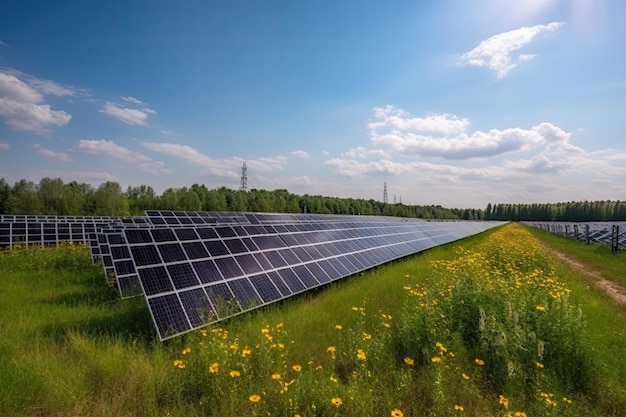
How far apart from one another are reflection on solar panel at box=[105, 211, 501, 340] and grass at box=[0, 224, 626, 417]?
0.48 meters

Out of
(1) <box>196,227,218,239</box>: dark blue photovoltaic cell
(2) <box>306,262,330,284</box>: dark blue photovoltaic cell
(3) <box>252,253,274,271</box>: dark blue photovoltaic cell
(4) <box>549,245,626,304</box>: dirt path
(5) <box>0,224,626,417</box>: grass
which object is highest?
(1) <box>196,227,218,239</box>: dark blue photovoltaic cell

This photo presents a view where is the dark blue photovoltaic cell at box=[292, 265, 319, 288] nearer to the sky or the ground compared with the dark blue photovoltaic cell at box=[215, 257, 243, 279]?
nearer to the ground

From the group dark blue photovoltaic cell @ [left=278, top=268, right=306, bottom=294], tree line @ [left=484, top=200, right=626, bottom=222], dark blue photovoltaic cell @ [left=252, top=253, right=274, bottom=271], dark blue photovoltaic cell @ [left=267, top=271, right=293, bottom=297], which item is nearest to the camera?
dark blue photovoltaic cell @ [left=267, top=271, right=293, bottom=297]

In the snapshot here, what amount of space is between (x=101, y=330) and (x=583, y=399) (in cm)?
918

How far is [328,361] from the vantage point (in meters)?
5.90

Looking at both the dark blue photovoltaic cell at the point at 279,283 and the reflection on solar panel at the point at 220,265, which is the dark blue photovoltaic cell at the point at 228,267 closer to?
the reflection on solar panel at the point at 220,265

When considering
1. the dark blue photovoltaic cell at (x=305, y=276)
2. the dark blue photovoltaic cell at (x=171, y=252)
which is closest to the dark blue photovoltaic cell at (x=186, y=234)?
the dark blue photovoltaic cell at (x=171, y=252)

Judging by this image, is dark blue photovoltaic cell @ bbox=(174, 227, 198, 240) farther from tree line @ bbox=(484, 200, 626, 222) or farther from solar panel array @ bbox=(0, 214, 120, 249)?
tree line @ bbox=(484, 200, 626, 222)

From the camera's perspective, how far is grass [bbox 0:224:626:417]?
4582 mm

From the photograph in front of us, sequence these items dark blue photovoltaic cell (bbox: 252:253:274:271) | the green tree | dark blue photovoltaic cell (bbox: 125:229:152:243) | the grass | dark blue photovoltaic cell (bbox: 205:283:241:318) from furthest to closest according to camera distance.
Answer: the green tree → dark blue photovoltaic cell (bbox: 252:253:274:271) → dark blue photovoltaic cell (bbox: 125:229:152:243) → dark blue photovoltaic cell (bbox: 205:283:241:318) → the grass

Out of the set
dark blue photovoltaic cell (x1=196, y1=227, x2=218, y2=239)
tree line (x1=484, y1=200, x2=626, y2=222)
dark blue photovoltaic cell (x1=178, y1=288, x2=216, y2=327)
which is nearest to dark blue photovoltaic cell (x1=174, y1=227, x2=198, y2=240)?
dark blue photovoltaic cell (x1=196, y1=227, x2=218, y2=239)

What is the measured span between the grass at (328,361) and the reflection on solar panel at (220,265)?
0.48 metres

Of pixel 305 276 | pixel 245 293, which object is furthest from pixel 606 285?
pixel 245 293

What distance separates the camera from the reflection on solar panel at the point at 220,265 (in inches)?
269
